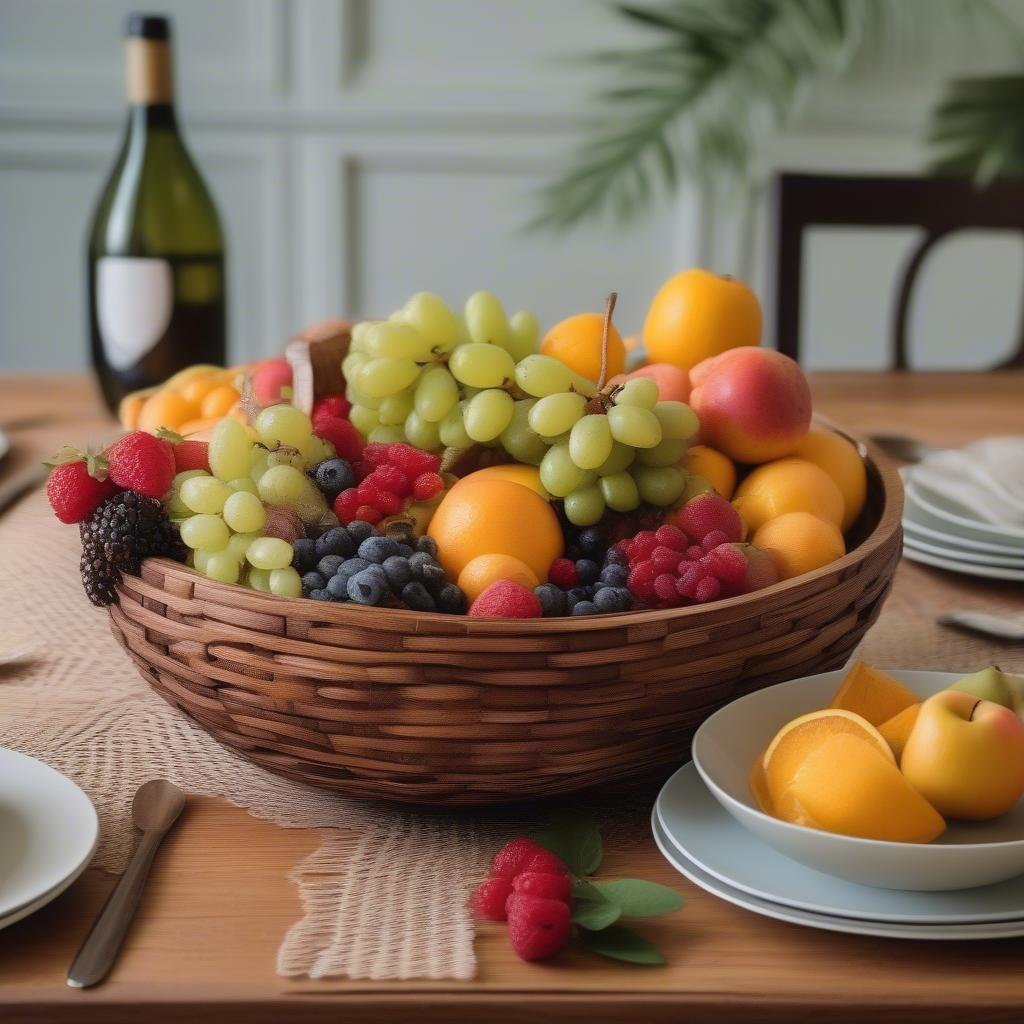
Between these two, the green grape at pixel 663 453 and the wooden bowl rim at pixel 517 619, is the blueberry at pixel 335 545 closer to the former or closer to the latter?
the wooden bowl rim at pixel 517 619

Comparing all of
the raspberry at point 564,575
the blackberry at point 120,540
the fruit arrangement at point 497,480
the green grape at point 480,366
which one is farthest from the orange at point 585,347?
the blackberry at point 120,540

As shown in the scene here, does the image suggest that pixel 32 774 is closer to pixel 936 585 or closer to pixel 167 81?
pixel 936 585

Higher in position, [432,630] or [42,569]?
[432,630]

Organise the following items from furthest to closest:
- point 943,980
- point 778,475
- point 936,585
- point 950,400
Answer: point 950,400 < point 936,585 < point 778,475 < point 943,980

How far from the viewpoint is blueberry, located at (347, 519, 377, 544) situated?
0.62m

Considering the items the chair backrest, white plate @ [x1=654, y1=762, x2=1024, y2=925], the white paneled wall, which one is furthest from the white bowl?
the white paneled wall

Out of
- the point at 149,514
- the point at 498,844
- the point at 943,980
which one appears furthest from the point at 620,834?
the point at 149,514

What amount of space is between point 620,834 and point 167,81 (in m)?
1.15

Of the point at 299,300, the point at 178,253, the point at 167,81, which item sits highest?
the point at 167,81

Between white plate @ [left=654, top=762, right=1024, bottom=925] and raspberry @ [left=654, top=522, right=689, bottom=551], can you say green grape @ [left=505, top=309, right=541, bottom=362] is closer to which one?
raspberry @ [left=654, top=522, right=689, bottom=551]

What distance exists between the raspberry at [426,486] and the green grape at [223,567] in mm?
121

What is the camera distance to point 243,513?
599 mm

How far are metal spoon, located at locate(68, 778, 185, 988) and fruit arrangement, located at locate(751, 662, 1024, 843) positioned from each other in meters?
0.27

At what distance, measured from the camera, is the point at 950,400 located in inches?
62.2
